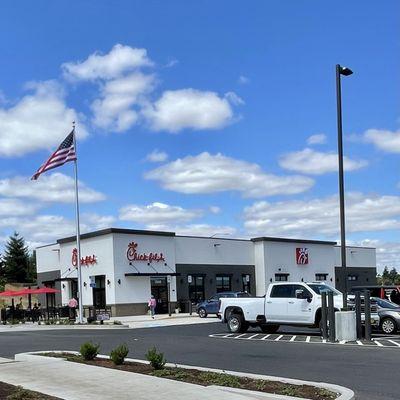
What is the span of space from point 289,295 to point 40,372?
11906 mm

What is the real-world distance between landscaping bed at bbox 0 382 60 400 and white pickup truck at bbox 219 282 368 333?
13247 mm

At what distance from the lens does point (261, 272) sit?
2188 inches

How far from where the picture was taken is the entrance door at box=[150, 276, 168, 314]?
157ft

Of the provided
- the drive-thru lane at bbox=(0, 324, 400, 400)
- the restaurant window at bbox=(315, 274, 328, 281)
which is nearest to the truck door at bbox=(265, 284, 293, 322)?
the drive-thru lane at bbox=(0, 324, 400, 400)

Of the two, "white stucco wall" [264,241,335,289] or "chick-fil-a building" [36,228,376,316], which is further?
"white stucco wall" [264,241,335,289]

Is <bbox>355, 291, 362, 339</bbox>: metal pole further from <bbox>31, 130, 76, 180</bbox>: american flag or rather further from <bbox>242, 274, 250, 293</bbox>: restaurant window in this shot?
<bbox>242, 274, 250, 293</bbox>: restaurant window

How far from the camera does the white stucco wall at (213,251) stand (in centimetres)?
5044

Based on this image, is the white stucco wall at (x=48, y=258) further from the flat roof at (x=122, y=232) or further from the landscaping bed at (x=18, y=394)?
the landscaping bed at (x=18, y=394)

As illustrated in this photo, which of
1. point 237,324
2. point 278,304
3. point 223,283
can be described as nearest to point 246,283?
point 223,283

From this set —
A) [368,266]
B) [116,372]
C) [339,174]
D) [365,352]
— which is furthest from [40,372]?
[368,266]

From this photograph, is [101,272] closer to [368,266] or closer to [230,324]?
[230,324]

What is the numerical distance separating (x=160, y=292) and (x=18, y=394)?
39.4 m

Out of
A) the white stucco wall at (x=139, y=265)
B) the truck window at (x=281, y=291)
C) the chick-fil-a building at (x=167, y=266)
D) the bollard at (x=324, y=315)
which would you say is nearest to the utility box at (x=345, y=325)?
the bollard at (x=324, y=315)

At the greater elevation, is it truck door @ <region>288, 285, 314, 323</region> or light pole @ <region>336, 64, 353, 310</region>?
light pole @ <region>336, 64, 353, 310</region>
